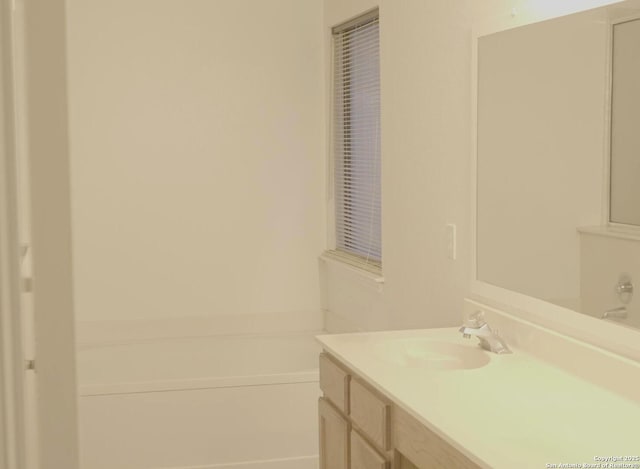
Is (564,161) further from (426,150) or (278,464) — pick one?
(278,464)

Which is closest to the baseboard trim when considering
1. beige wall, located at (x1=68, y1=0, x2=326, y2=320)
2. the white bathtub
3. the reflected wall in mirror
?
the white bathtub

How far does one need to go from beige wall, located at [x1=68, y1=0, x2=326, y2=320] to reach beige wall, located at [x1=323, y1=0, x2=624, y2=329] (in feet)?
2.54

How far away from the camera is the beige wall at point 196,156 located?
4.37 meters

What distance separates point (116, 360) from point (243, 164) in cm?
120

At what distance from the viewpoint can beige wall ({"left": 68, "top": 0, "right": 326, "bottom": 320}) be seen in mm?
4371

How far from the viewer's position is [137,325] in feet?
14.6

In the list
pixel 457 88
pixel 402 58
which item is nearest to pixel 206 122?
pixel 402 58

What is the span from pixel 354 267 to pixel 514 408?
2.20m

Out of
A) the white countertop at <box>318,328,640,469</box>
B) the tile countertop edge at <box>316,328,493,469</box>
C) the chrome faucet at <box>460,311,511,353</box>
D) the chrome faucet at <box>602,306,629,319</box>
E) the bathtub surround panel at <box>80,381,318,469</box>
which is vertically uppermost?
the chrome faucet at <box>602,306,629,319</box>

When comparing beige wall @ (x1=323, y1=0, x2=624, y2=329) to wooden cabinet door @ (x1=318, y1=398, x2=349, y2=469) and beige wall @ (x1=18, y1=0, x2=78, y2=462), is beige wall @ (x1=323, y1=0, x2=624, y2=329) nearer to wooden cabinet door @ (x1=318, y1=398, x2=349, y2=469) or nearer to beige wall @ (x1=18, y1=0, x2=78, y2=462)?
wooden cabinet door @ (x1=318, y1=398, x2=349, y2=469)

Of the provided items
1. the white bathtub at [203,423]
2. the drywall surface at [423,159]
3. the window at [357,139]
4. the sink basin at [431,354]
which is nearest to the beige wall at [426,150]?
the drywall surface at [423,159]

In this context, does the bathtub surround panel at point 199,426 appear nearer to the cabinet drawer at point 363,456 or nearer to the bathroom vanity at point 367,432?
the bathroom vanity at point 367,432

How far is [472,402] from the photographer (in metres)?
2.03

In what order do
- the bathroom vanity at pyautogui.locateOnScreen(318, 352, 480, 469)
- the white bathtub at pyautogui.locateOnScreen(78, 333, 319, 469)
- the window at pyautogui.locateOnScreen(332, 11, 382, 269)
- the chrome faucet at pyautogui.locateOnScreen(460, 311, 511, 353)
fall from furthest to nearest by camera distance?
the window at pyautogui.locateOnScreen(332, 11, 382, 269), the white bathtub at pyautogui.locateOnScreen(78, 333, 319, 469), the chrome faucet at pyautogui.locateOnScreen(460, 311, 511, 353), the bathroom vanity at pyautogui.locateOnScreen(318, 352, 480, 469)
